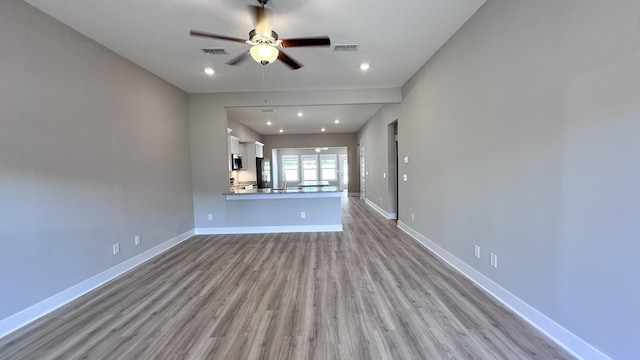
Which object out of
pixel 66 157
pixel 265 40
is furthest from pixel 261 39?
pixel 66 157

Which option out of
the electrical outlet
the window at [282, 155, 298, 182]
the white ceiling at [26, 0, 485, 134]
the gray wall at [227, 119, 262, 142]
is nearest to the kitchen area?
the white ceiling at [26, 0, 485, 134]

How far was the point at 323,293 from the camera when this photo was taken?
103 inches

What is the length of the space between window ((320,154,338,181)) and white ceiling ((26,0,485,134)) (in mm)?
9082

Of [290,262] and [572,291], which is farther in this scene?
[290,262]

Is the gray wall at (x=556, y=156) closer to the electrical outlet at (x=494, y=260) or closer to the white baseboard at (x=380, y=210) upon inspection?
the electrical outlet at (x=494, y=260)

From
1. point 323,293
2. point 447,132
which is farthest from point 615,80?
point 323,293

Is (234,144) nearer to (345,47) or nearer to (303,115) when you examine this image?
(303,115)

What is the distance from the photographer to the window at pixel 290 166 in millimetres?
12984

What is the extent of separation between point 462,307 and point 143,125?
14.9 feet

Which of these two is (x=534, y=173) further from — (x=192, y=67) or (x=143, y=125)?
(x=143, y=125)

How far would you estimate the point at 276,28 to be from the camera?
278cm

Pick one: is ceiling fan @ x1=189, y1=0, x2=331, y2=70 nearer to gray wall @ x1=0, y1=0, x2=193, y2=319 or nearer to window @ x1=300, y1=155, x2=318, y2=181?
gray wall @ x1=0, y1=0, x2=193, y2=319

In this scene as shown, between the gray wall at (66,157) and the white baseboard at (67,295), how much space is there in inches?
2.2

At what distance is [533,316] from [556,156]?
1.28 meters
